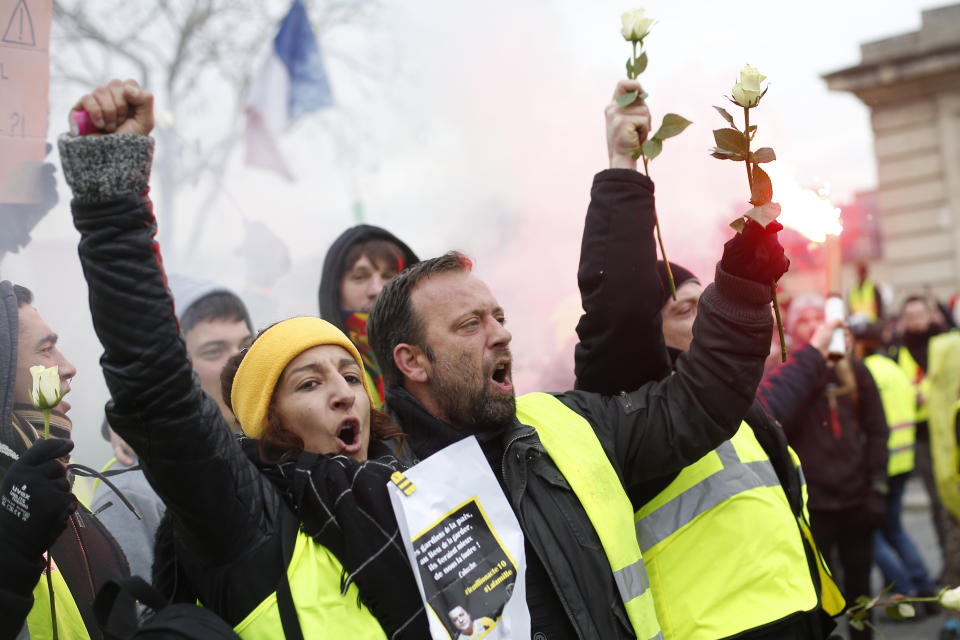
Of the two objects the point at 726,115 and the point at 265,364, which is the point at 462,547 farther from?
the point at 726,115

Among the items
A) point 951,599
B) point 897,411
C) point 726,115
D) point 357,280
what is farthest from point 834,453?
point 726,115

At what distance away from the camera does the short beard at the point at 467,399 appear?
193cm

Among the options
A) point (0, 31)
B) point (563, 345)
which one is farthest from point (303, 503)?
point (563, 345)

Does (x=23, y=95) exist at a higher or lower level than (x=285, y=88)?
lower

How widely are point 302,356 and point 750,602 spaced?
1.15 metres

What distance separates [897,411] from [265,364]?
4.94 m

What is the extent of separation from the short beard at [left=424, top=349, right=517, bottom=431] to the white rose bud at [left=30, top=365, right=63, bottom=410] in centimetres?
82

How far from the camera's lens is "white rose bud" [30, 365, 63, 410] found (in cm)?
154

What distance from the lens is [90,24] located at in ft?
20.5

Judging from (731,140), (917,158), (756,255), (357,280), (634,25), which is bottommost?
(756,255)

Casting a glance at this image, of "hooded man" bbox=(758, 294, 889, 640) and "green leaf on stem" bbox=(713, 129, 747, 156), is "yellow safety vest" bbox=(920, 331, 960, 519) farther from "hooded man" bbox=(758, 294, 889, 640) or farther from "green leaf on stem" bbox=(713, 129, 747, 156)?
"green leaf on stem" bbox=(713, 129, 747, 156)

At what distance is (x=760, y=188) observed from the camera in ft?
5.61

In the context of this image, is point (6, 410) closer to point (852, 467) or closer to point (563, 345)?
point (563, 345)

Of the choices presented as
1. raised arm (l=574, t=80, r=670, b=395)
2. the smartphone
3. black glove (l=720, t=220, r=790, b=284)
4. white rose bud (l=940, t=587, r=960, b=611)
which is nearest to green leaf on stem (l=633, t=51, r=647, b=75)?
raised arm (l=574, t=80, r=670, b=395)
